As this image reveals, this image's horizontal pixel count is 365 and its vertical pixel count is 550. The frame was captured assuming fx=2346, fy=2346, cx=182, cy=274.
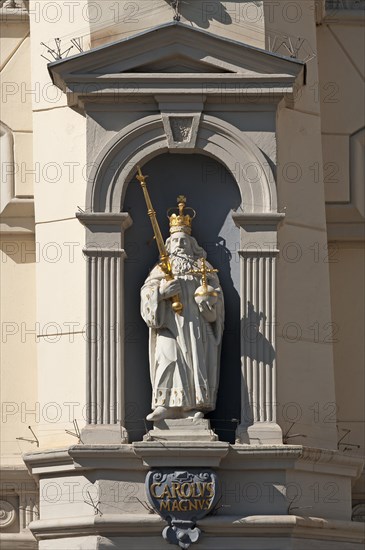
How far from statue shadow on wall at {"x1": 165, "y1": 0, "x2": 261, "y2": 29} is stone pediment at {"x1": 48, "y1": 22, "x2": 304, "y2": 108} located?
275 millimetres

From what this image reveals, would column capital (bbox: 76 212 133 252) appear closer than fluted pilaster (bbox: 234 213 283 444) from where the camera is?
No

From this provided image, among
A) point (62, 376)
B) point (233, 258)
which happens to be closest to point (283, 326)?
point (233, 258)

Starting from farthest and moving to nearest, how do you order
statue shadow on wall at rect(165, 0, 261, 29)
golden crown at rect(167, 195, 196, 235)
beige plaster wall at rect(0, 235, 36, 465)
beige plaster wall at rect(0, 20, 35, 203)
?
1. beige plaster wall at rect(0, 20, 35, 203)
2. beige plaster wall at rect(0, 235, 36, 465)
3. statue shadow on wall at rect(165, 0, 261, 29)
4. golden crown at rect(167, 195, 196, 235)

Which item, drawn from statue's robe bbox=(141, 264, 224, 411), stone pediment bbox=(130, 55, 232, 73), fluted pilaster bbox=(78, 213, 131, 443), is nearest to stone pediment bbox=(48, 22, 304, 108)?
stone pediment bbox=(130, 55, 232, 73)

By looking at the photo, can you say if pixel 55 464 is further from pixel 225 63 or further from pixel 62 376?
pixel 225 63

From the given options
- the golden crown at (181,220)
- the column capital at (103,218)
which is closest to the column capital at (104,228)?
the column capital at (103,218)

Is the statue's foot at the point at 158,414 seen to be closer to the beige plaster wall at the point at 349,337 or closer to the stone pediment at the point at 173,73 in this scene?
the beige plaster wall at the point at 349,337

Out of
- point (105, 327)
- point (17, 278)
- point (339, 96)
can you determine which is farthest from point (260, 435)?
point (339, 96)

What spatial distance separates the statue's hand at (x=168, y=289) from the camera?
16953mm

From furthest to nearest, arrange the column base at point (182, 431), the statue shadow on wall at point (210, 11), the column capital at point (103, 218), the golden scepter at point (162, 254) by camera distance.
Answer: the statue shadow on wall at point (210, 11), the column capital at point (103, 218), the golden scepter at point (162, 254), the column base at point (182, 431)

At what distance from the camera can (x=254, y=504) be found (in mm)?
16859

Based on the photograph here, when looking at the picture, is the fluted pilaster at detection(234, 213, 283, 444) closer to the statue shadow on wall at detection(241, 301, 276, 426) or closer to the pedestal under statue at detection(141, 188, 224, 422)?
the statue shadow on wall at detection(241, 301, 276, 426)

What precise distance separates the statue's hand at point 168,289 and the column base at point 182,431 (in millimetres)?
899

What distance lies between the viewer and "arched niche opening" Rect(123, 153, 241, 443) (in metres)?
17.2
